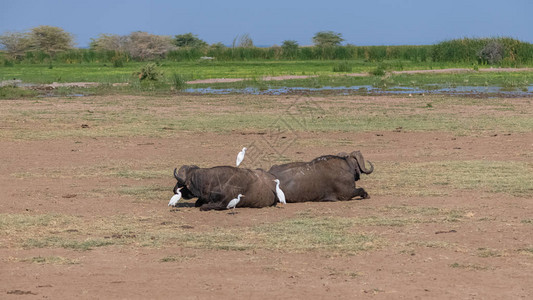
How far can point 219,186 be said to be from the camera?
375 inches

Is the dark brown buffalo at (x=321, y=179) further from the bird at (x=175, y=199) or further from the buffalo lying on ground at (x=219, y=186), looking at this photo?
the bird at (x=175, y=199)

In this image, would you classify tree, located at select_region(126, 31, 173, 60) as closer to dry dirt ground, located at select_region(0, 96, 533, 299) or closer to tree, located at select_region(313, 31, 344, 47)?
tree, located at select_region(313, 31, 344, 47)

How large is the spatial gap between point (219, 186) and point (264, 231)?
1.25 metres

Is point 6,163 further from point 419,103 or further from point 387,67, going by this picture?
point 387,67

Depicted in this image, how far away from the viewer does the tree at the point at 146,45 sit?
58.7 m

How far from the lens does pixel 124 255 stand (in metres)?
7.50

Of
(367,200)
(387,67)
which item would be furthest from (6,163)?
(387,67)

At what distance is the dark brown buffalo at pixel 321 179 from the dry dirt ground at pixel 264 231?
0.19m

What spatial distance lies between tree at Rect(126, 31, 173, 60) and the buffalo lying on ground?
49.2 meters

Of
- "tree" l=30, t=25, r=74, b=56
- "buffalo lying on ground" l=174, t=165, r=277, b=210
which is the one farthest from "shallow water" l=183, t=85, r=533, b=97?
"tree" l=30, t=25, r=74, b=56

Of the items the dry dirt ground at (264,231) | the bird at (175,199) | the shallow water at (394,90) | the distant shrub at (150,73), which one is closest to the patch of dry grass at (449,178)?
the dry dirt ground at (264,231)

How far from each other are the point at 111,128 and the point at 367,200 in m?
9.23

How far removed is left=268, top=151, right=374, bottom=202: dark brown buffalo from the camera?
397 inches

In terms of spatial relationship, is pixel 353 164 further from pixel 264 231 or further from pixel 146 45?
pixel 146 45
